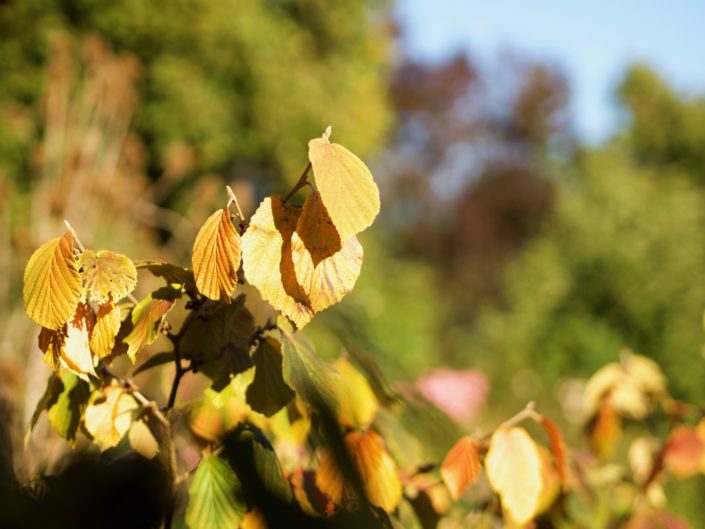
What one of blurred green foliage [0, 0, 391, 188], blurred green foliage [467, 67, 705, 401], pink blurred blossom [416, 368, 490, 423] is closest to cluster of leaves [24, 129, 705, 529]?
pink blurred blossom [416, 368, 490, 423]

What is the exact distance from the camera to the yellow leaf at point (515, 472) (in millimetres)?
828

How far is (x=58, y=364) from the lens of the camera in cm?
64

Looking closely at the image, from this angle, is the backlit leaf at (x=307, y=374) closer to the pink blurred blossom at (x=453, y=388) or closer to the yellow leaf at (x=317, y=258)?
the yellow leaf at (x=317, y=258)

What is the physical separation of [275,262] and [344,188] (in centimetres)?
8

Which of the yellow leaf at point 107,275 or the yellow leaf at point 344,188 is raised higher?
the yellow leaf at point 344,188

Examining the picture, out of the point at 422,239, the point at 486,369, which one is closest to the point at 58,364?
the point at 486,369

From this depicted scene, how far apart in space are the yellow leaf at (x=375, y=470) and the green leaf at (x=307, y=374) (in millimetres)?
91

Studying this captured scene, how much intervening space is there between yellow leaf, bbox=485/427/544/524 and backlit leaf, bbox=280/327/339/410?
0.23 metres

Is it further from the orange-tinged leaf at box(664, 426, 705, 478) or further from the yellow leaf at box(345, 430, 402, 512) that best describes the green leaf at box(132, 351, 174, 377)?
the orange-tinged leaf at box(664, 426, 705, 478)

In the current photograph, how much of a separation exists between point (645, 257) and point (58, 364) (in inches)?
357

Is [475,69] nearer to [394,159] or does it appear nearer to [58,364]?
[394,159]

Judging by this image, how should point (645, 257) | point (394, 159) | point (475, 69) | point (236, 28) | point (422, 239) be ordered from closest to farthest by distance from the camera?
point (236, 28)
point (645, 257)
point (422, 239)
point (394, 159)
point (475, 69)

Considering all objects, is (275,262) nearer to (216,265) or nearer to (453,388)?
(216,265)

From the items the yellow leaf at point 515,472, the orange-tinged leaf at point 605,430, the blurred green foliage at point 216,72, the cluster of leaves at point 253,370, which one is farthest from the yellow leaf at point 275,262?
the blurred green foliage at point 216,72
